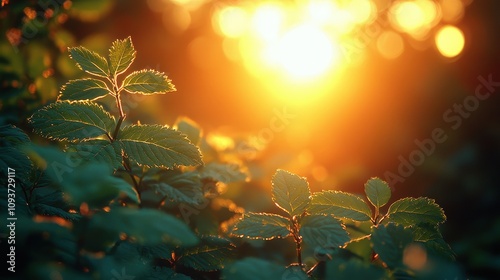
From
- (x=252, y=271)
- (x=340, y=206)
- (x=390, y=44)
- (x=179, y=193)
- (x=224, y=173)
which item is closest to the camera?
(x=252, y=271)

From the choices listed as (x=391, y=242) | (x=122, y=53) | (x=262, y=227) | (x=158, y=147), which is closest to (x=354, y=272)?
(x=391, y=242)

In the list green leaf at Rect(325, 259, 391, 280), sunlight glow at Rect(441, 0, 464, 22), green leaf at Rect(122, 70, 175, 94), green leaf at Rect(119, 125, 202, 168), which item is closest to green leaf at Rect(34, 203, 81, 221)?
green leaf at Rect(119, 125, 202, 168)

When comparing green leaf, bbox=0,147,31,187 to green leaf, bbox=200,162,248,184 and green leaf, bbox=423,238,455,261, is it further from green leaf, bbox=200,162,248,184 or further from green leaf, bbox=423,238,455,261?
green leaf, bbox=423,238,455,261

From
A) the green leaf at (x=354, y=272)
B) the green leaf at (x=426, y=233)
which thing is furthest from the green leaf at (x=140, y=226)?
the green leaf at (x=426, y=233)

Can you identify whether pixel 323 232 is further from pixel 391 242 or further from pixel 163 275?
pixel 163 275

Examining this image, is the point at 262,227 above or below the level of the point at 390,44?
below
